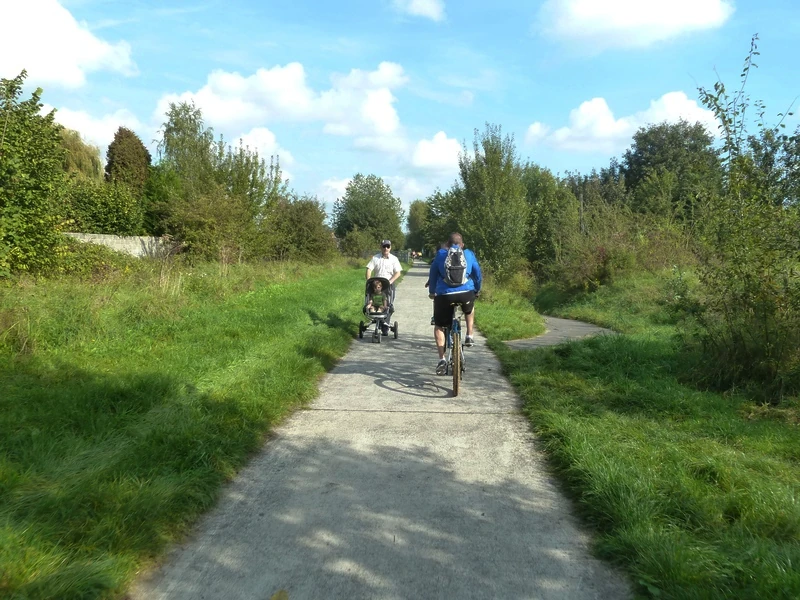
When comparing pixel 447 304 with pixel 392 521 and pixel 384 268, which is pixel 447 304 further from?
pixel 384 268

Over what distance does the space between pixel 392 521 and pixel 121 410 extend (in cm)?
318

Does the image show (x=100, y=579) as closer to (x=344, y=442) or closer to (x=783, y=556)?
(x=344, y=442)

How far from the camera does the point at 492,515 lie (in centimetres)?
403

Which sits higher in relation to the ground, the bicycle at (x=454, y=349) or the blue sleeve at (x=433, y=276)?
the blue sleeve at (x=433, y=276)

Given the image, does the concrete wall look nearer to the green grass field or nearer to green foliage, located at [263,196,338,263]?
green foliage, located at [263,196,338,263]

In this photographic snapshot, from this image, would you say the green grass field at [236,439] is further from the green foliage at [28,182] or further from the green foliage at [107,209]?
the green foliage at [107,209]

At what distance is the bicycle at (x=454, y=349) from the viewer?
7.23m

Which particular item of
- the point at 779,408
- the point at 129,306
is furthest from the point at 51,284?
the point at 779,408

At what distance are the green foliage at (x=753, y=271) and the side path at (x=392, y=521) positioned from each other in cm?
294

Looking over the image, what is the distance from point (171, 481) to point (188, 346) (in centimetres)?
483

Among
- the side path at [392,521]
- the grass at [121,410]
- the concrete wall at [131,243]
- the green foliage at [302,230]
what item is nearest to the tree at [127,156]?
the green foliage at [302,230]

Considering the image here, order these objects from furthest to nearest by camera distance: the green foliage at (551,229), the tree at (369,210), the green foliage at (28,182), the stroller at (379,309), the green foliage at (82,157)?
the tree at (369,210) → the green foliage at (82,157) → the green foliage at (551,229) → the stroller at (379,309) → the green foliage at (28,182)

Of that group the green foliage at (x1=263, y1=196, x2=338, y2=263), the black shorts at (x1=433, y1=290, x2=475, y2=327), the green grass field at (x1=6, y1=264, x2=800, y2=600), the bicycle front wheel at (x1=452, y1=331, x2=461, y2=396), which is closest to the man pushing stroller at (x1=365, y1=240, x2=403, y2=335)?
the green grass field at (x1=6, y1=264, x2=800, y2=600)

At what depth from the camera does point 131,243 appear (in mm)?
22422
